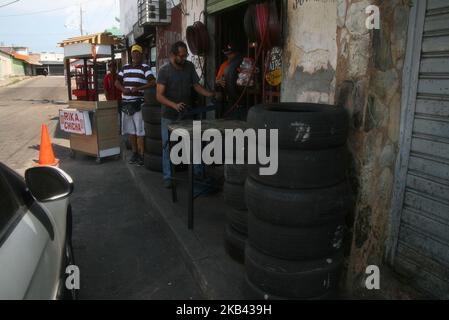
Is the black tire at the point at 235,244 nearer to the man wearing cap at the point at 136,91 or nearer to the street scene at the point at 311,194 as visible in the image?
the street scene at the point at 311,194

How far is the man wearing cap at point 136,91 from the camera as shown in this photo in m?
7.16

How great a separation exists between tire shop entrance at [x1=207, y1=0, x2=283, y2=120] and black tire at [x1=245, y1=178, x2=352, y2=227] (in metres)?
2.08

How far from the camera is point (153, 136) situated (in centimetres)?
630

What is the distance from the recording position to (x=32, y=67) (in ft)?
294

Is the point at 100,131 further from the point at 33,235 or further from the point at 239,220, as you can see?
the point at 33,235

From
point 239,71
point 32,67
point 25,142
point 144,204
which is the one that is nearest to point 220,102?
point 239,71

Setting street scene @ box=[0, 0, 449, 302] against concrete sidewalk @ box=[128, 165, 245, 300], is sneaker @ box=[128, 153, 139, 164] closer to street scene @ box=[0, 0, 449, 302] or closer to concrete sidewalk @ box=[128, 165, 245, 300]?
concrete sidewalk @ box=[128, 165, 245, 300]

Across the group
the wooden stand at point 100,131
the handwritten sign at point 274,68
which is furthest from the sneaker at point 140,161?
the handwritten sign at point 274,68

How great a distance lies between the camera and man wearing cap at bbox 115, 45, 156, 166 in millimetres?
7160

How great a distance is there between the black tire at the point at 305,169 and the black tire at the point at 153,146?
160 inches

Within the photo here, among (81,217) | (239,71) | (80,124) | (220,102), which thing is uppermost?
(239,71)
